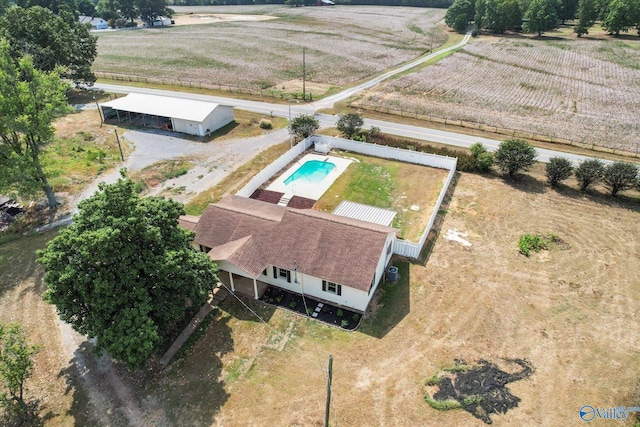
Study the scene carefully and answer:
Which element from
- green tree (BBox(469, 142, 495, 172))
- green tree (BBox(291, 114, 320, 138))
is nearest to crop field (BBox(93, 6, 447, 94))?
green tree (BBox(291, 114, 320, 138))

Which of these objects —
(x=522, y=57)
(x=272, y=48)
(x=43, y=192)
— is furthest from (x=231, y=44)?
(x=43, y=192)

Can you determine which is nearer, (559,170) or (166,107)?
(559,170)

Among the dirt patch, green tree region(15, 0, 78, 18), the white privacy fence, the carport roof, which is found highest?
green tree region(15, 0, 78, 18)

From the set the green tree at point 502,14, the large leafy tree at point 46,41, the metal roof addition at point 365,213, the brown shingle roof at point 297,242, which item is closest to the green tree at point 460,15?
the green tree at point 502,14

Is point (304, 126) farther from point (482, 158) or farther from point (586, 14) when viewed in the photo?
point (586, 14)

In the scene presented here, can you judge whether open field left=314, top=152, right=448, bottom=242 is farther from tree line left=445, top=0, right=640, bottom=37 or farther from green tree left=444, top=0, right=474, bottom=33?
green tree left=444, top=0, right=474, bottom=33

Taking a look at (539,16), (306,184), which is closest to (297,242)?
(306,184)

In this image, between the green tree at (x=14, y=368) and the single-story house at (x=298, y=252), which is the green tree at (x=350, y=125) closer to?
the single-story house at (x=298, y=252)
